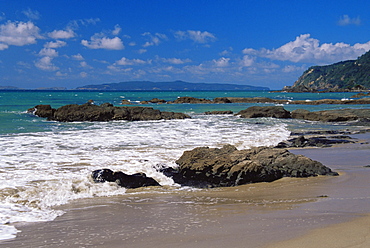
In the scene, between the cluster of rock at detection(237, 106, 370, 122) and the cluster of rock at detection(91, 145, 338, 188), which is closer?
the cluster of rock at detection(91, 145, 338, 188)

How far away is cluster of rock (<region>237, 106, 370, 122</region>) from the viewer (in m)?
26.1

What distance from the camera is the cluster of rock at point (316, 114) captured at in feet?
85.6

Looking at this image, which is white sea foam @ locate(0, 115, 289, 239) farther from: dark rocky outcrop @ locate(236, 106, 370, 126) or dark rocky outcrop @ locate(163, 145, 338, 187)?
dark rocky outcrop @ locate(236, 106, 370, 126)

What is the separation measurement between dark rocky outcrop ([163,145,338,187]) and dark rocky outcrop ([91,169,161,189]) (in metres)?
0.76

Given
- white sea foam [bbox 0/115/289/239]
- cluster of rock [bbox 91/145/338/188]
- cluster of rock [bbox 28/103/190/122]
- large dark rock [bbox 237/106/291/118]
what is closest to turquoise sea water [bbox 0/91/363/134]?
cluster of rock [bbox 28/103/190/122]

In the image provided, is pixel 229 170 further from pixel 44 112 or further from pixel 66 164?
pixel 44 112

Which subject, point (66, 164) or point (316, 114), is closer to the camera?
point (66, 164)

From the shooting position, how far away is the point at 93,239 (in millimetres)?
4555

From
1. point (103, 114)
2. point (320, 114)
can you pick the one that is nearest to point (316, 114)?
point (320, 114)

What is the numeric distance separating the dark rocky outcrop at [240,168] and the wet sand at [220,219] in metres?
0.31

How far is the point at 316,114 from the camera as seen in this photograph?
27531 millimetres

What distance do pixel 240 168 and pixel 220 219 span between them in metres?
2.67

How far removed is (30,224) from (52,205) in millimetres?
1038

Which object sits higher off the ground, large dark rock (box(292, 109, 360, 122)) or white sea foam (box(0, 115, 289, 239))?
large dark rock (box(292, 109, 360, 122))
